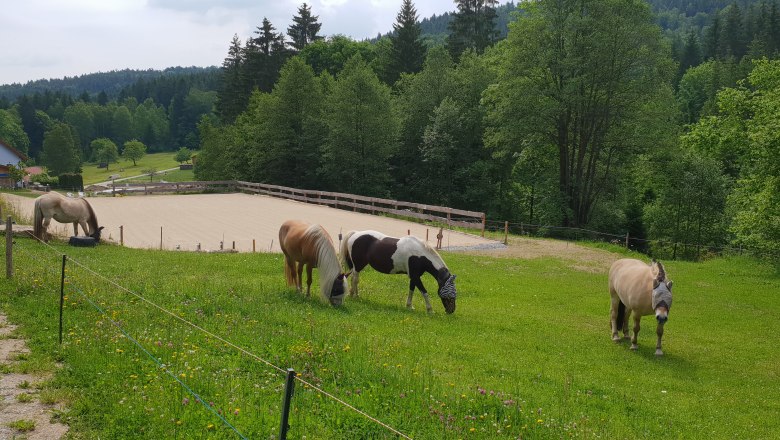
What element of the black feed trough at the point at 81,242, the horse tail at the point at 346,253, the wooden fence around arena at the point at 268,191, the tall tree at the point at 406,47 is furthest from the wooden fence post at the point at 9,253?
the tall tree at the point at 406,47

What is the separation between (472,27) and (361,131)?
100 ft

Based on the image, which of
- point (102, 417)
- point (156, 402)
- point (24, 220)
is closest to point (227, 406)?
point (156, 402)

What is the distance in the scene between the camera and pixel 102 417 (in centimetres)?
598

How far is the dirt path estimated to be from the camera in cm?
569

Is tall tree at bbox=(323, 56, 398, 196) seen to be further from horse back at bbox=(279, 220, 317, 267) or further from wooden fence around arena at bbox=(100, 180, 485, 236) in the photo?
horse back at bbox=(279, 220, 317, 267)

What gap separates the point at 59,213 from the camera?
19.8 m

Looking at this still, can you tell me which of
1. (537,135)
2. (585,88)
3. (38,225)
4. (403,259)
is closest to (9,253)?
(38,225)

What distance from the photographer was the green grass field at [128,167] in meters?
110

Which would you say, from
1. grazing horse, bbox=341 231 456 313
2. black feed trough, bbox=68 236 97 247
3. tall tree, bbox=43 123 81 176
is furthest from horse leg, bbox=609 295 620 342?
tall tree, bbox=43 123 81 176

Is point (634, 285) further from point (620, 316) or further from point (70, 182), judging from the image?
point (70, 182)

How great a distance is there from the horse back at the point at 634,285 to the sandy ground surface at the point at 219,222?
12.4 metres

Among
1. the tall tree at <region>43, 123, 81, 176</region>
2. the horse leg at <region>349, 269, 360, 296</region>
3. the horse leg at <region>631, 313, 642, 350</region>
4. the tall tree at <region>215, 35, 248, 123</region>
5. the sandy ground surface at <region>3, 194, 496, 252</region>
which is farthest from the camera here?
the tall tree at <region>43, 123, 81, 176</region>

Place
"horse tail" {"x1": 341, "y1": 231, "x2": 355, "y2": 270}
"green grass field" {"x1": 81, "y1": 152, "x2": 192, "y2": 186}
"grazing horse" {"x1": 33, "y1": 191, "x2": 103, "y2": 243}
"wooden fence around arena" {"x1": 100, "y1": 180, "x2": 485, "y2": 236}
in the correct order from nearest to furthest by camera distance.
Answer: "horse tail" {"x1": 341, "y1": 231, "x2": 355, "y2": 270}, "grazing horse" {"x1": 33, "y1": 191, "x2": 103, "y2": 243}, "wooden fence around arena" {"x1": 100, "y1": 180, "x2": 485, "y2": 236}, "green grass field" {"x1": 81, "y1": 152, "x2": 192, "y2": 186}

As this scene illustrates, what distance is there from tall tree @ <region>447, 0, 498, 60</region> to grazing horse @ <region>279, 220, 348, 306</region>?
2143 inches
